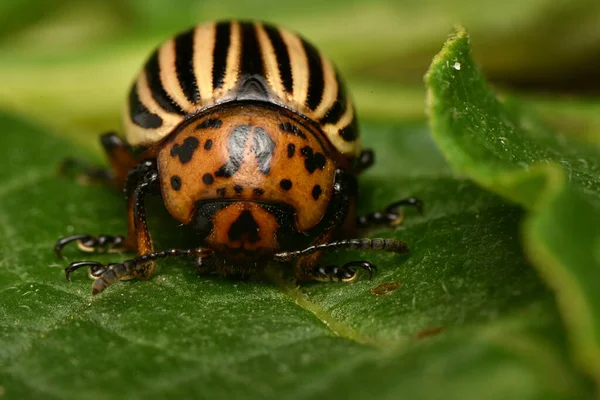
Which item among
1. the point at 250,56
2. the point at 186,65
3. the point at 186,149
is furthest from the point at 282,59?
the point at 186,149

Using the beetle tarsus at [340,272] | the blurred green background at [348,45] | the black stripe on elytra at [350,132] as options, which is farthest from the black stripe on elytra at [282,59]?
the blurred green background at [348,45]

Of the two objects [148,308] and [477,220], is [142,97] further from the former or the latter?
[477,220]

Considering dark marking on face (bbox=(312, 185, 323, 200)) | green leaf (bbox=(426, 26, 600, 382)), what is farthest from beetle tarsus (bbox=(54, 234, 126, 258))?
green leaf (bbox=(426, 26, 600, 382))

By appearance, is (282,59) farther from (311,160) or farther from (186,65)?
(311,160)

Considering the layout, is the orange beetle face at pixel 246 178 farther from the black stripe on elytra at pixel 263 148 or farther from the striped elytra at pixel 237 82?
the striped elytra at pixel 237 82

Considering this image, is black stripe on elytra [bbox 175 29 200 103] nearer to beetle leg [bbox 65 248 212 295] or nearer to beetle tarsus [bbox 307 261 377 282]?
beetle leg [bbox 65 248 212 295]
